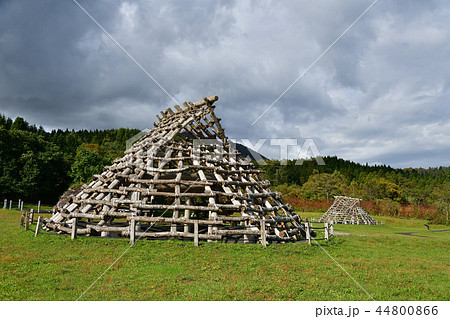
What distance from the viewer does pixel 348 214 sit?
40.4 metres

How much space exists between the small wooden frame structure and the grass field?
94.5ft

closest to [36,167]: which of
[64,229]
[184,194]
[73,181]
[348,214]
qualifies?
[73,181]

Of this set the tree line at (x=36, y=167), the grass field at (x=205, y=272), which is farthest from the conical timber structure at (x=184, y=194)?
the tree line at (x=36, y=167)

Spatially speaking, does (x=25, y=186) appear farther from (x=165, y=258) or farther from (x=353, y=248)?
(x=353, y=248)

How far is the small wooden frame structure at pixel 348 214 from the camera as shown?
39688mm

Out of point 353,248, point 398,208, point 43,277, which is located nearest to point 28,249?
point 43,277

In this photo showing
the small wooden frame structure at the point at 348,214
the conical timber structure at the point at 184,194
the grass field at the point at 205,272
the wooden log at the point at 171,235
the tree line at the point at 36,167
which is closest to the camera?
the grass field at the point at 205,272

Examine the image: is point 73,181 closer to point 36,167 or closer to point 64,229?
point 36,167

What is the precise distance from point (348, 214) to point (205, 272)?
3785 cm

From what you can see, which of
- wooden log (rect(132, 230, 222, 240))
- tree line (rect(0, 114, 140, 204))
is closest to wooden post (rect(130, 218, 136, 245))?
wooden log (rect(132, 230, 222, 240))

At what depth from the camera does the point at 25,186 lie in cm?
3756

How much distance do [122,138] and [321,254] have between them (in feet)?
283

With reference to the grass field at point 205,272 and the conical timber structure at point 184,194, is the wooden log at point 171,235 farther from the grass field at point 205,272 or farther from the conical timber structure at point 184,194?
the grass field at point 205,272

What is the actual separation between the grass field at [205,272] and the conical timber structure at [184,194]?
39.8 inches
